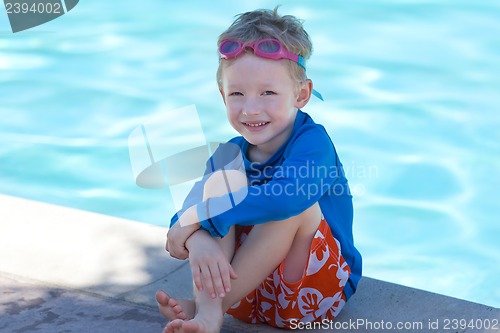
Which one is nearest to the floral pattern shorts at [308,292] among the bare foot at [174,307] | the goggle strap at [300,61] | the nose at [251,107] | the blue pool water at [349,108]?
the bare foot at [174,307]

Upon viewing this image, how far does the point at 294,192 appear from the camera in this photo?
2.32 meters

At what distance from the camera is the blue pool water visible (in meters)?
4.73

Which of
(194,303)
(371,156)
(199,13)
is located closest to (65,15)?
(199,13)

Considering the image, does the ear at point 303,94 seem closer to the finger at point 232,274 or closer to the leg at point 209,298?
the leg at point 209,298

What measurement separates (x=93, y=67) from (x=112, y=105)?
31.7 inches

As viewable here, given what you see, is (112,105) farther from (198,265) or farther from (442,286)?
(198,265)

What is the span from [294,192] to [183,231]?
35cm

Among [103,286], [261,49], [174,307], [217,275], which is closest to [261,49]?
[261,49]

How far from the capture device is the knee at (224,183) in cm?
244

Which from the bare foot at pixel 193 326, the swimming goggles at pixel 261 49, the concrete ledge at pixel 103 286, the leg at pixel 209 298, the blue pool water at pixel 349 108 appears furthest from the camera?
the blue pool water at pixel 349 108

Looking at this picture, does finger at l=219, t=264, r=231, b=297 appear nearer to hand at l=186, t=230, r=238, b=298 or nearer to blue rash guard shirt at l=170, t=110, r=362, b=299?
hand at l=186, t=230, r=238, b=298

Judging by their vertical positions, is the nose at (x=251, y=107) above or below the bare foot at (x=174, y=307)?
above

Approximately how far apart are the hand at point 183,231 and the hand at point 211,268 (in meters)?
0.07

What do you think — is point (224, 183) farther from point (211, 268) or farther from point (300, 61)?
point (300, 61)
